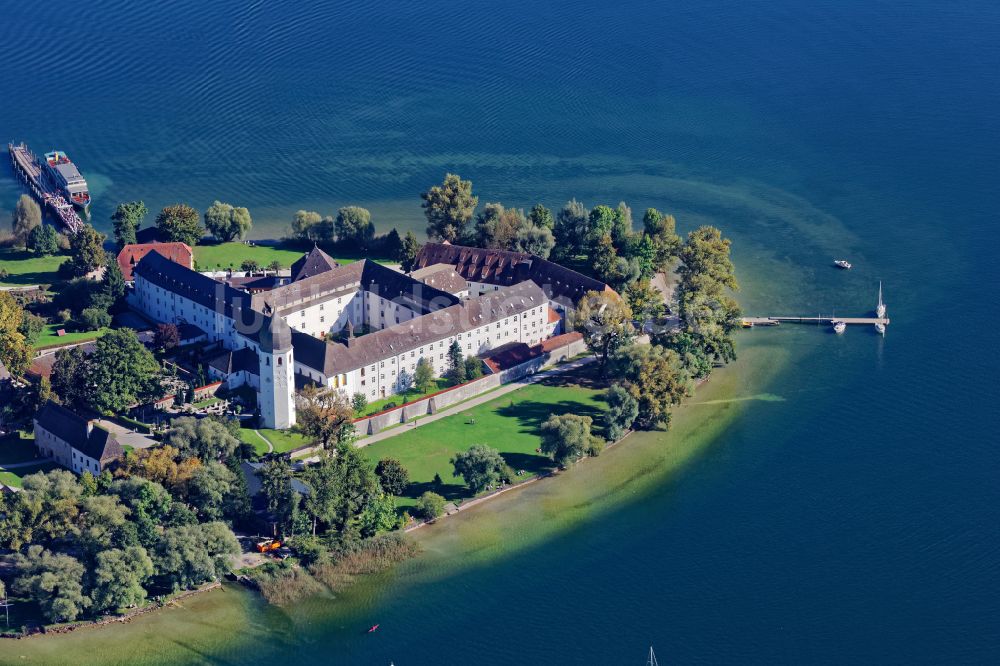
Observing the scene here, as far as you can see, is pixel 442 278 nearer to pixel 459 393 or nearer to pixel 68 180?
pixel 459 393

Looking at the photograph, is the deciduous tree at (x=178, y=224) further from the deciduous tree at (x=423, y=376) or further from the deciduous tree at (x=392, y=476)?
the deciduous tree at (x=392, y=476)

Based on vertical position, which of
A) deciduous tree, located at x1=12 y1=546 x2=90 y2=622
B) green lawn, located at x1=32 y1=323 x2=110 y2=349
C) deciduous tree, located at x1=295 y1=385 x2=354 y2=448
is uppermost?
green lawn, located at x1=32 y1=323 x2=110 y2=349

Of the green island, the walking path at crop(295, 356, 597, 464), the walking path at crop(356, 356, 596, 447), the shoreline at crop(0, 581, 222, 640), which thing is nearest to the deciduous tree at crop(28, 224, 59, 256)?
the green island

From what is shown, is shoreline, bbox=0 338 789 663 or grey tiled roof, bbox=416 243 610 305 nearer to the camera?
shoreline, bbox=0 338 789 663

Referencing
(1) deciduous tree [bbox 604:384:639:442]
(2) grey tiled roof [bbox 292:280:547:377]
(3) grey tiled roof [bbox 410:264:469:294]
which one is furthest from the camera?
(3) grey tiled roof [bbox 410:264:469:294]

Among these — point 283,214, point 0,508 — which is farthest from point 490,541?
point 283,214

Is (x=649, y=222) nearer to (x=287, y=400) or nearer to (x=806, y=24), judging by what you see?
(x=287, y=400)

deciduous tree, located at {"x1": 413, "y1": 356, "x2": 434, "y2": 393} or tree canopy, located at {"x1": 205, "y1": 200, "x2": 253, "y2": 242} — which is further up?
tree canopy, located at {"x1": 205, "y1": 200, "x2": 253, "y2": 242}

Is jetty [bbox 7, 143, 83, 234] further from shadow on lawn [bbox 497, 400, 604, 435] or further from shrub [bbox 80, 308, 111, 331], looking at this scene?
shadow on lawn [bbox 497, 400, 604, 435]
